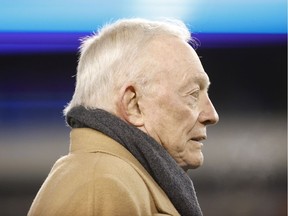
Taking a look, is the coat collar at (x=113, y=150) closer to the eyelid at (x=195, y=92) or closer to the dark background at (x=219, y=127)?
the eyelid at (x=195, y=92)

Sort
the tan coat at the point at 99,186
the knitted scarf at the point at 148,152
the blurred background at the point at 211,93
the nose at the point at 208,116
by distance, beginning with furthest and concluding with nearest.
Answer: the blurred background at the point at 211,93, the nose at the point at 208,116, the knitted scarf at the point at 148,152, the tan coat at the point at 99,186

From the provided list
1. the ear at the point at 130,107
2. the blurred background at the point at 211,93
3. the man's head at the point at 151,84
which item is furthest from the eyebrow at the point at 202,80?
the blurred background at the point at 211,93

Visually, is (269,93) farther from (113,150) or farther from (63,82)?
(113,150)

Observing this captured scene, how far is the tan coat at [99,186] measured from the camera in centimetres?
110

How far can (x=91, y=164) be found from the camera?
1148 millimetres

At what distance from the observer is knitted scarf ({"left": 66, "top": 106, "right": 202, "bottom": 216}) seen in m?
1.22

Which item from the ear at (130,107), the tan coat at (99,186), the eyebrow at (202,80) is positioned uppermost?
the eyebrow at (202,80)

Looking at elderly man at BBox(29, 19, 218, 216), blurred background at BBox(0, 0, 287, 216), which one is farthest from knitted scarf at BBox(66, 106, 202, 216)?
blurred background at BBox(0, 0, 287, 216)

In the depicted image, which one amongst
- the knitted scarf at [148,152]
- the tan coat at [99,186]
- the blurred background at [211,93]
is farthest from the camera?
the blurred background at [211,93]

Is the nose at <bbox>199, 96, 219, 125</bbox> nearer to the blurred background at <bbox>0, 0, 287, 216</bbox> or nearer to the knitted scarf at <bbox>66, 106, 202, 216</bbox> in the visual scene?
the knitted scarf at <bbox>66, 106, 202, 216</bbox>

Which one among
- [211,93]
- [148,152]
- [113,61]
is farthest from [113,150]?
[211,93]

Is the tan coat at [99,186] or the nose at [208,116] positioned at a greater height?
the nose at [208,116]

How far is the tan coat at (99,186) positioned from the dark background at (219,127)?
105 cm

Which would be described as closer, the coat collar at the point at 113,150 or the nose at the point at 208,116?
the coat collar at the point at 113,150
